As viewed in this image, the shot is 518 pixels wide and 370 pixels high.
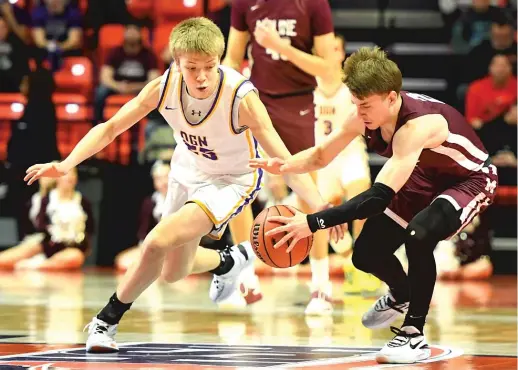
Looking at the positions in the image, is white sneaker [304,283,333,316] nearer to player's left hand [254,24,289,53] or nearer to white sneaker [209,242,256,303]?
white sneaker [209,242,256,303]

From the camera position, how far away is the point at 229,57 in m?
7.57

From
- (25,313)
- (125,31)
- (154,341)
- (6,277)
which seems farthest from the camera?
(125,31)

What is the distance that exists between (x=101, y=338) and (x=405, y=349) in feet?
4.68

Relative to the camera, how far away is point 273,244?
525 cm

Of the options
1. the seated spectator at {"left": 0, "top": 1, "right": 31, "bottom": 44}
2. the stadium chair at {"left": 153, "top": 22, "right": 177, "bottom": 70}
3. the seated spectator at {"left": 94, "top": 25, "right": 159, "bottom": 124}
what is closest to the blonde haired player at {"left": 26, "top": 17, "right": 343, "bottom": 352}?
the seated spectator at {"left": 94, "top": 25, "right": 159, "bottom": 124}

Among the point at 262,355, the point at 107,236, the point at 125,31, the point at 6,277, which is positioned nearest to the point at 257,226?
the point at 262,355

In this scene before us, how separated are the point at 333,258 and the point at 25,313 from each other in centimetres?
413

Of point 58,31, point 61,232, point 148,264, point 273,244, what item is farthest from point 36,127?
point 273,244

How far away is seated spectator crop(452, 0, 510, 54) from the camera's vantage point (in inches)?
488

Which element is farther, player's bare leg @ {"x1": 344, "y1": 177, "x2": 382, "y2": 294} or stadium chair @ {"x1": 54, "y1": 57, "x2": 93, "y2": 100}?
stadium chair @ {"x1": 54, "y1": 57, "x2": 93, "y2": 100}

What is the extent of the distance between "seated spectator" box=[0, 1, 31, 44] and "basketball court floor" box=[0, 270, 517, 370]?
13.7 feet

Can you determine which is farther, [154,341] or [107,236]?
[107,236]

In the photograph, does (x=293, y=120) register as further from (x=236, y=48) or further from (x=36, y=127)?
(x=36, y=127)

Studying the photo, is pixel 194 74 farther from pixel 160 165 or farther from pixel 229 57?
pixel 160 165
